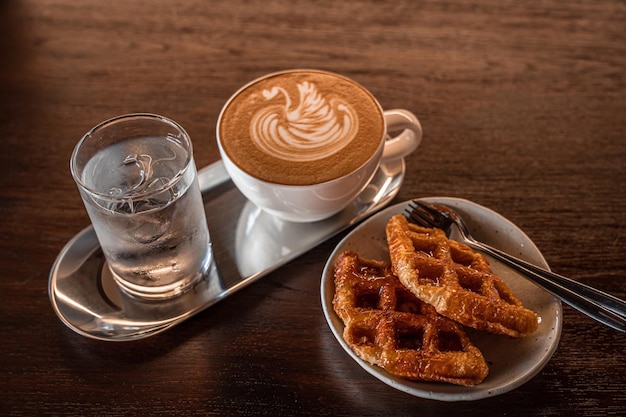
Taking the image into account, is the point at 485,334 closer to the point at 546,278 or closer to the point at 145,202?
the point at 546,278

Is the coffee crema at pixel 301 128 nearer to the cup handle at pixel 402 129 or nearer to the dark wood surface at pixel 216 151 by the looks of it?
the cup handle at pixel 402 129

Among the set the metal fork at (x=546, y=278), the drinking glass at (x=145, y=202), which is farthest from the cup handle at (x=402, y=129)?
the drinking glass at (x=145, y=202)

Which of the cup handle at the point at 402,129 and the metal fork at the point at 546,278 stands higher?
the cup handle at the point at 402,129

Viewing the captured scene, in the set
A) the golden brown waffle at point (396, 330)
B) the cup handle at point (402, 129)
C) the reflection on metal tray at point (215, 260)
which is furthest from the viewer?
the cup handle at point (402, 129)

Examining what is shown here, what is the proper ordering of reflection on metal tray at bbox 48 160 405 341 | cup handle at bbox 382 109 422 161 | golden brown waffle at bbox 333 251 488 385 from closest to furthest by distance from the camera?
golden brown waffle at bbox 333 251 488 385
reflection on metal tray at bbox 48 160 405 341
cup handle at bbox 382 109 422 161

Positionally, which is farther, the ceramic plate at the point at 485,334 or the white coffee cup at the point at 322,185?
the white coffee cup at the point at 322,185

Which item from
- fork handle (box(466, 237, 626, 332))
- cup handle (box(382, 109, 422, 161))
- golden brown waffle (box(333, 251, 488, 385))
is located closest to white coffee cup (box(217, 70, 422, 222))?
cup handle (box(382, 109, 422, 161))

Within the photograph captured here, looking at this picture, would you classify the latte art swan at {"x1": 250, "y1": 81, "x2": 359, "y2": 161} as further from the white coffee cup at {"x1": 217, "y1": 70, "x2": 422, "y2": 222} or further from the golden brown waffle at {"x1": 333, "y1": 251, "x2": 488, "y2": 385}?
the golden brown waffle at {"x1": 333, "y1": 251, "x2": 488, "y2": 385}
